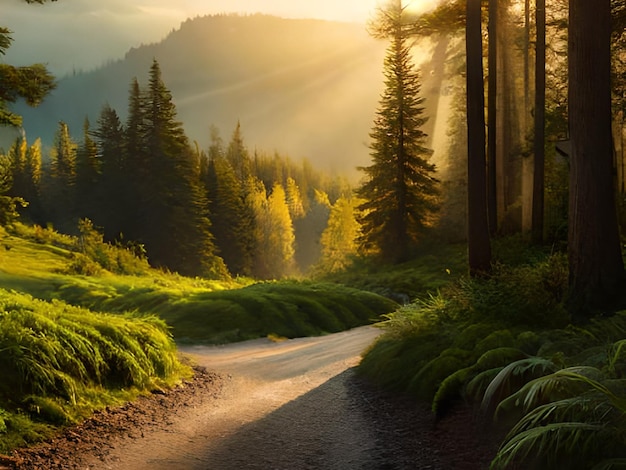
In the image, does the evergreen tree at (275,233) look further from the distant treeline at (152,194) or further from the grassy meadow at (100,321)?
the grassy meadow at (100,321)

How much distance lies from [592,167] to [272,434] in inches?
221

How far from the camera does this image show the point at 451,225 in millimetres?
32750

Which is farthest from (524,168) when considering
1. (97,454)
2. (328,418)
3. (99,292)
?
(97,454)

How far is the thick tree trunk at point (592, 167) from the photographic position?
8.50 metres

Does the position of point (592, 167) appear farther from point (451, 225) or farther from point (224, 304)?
point (451, 225)

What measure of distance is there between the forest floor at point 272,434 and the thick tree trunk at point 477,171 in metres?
4.91

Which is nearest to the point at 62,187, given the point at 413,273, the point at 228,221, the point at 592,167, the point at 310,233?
the point at 228,221

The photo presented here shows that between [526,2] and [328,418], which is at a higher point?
[526,2]

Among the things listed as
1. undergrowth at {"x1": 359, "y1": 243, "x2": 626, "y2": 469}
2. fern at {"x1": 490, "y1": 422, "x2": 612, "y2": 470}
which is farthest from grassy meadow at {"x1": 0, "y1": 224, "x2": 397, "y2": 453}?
fern at {"x1": 490, "y1": 422, "x2": 612, "y2": 470}

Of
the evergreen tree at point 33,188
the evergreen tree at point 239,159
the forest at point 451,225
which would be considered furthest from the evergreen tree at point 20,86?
the evergreen tree at point 239,159

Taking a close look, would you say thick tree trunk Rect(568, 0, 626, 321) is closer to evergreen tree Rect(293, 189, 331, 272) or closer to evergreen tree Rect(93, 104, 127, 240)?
evergreen tree Rect(93, 104, 127, 240)

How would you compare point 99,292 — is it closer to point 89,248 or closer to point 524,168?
point 89,248

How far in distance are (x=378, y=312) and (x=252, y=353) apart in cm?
805

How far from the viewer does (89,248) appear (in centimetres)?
3622
